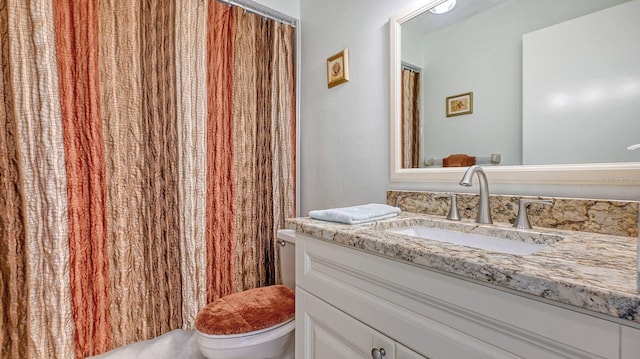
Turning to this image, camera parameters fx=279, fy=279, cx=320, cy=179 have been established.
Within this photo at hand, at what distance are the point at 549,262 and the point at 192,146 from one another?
150 cm

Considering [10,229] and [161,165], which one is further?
[161,165]

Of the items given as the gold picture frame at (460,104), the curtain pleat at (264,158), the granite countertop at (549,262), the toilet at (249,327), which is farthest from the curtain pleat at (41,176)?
the gold picture frame at (460,104)

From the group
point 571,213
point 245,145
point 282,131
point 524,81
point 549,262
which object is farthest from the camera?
point 282,131

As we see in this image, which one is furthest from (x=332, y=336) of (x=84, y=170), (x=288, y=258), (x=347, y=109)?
(x=84, y=170)

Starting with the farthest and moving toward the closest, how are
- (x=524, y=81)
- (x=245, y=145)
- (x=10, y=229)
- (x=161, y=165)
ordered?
(x=245, y=145)
(x=161, y=165)
(x=10, y=229)
(x=524, y=81)

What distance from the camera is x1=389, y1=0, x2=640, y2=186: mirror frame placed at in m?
0.75

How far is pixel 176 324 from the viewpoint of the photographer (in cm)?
144

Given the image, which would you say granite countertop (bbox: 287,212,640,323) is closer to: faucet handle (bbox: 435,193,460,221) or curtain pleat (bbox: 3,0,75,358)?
faucet handle (bbox: 435,193,460,221)

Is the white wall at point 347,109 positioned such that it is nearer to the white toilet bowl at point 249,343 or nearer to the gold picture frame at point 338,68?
the gold picture frame at point 338,68

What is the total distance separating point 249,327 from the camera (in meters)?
1.11

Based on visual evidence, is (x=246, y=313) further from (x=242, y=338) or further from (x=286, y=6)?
(x=286, y=6)

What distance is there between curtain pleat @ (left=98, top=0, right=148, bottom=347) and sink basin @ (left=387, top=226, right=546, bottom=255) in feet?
4.00

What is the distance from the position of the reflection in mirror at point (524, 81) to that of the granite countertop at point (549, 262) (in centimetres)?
27

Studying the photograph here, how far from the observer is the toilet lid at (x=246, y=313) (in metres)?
1.10
